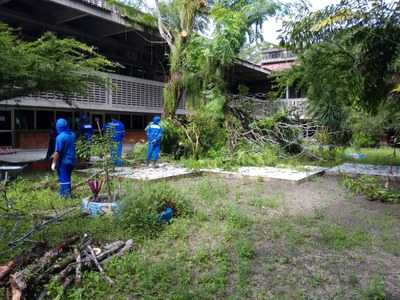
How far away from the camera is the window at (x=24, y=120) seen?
1505 centimetres

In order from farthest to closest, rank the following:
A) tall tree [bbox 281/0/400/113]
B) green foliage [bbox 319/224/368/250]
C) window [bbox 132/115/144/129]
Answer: window [bbox 132/115/144/129], tall tree [bbox 281/0/400/113], green foliage [bbox 319/224/368/250]

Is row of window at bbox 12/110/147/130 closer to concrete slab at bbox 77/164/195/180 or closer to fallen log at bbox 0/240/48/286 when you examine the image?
concrete slab at bbox 77/164/195/180

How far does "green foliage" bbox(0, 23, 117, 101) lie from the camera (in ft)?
24.8

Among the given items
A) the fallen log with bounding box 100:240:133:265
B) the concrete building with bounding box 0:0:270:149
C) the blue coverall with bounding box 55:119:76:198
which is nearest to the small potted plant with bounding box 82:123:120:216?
the blue coverall with bounding box 55:119:76:198

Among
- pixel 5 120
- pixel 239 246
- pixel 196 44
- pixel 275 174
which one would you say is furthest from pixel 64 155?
pixel 5 120

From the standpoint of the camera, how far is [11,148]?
572 inches

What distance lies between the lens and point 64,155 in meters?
6.36

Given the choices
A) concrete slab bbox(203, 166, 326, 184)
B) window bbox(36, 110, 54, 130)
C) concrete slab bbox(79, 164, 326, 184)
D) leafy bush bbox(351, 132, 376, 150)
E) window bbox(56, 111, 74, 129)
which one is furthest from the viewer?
leafy bush bbox(351, 132, 376, 150)

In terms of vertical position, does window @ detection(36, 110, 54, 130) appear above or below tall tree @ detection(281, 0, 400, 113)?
below

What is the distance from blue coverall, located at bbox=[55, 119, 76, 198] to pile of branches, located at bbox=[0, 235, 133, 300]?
2764 mm

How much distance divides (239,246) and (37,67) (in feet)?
22.4

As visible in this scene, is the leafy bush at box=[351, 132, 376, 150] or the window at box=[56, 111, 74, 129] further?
the leafy bush at box=[351, 132, 376, 150]

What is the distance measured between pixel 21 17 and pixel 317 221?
13.5m

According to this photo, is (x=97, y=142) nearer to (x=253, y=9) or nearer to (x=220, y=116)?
(x=220, y=116)
